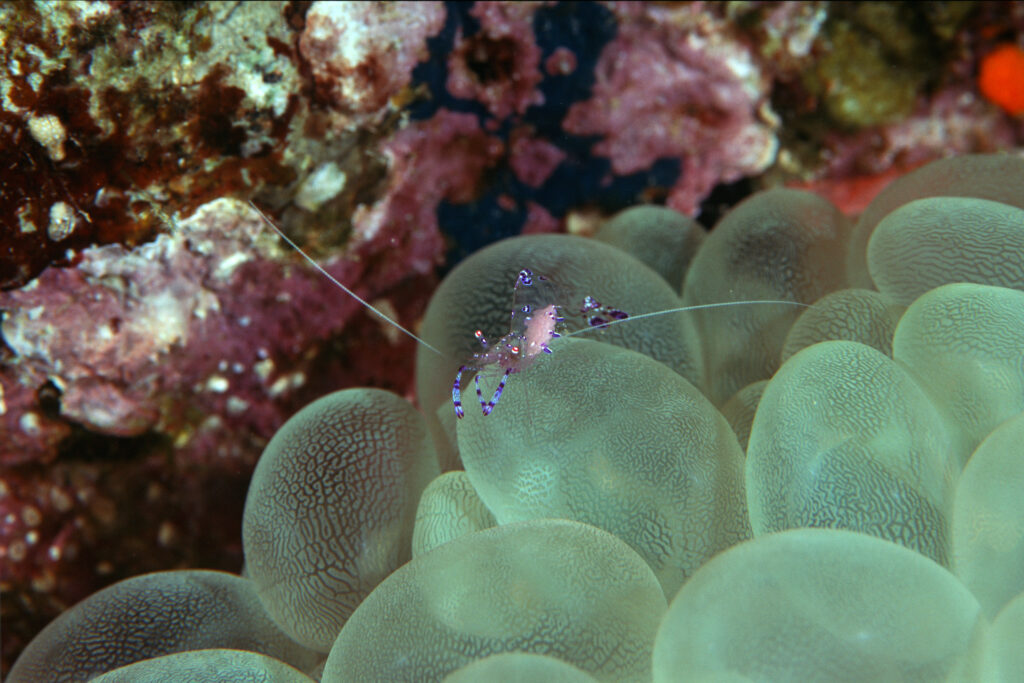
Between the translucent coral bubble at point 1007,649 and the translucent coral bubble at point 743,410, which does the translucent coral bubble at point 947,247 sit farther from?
the translucent coral bubble at point 1007,649

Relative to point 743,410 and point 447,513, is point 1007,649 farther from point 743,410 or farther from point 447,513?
point 447,513

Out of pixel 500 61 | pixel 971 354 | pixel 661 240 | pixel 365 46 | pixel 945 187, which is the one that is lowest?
pixel 971 354

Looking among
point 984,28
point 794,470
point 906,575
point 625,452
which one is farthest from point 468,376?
point 984,28

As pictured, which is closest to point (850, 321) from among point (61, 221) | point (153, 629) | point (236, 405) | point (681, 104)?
point (681, 104)

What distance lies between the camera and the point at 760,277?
1.96m

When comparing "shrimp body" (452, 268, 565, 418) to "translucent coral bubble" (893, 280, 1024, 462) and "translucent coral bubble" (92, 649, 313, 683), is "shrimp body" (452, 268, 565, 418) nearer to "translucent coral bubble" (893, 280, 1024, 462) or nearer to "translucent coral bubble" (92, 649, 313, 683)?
"translucent coral bubble" (92, 649, 313, 683)

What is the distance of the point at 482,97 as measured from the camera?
8.46 ft

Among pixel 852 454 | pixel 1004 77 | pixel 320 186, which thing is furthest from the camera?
pixel 1004 77

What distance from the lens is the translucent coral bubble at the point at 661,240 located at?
92.3 inches

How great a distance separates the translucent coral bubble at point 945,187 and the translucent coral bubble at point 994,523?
82 centimetres

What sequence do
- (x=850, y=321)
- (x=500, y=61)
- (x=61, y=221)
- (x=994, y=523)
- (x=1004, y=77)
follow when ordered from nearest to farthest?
(x=994, y=523) → (x=850, y=321) → (x=61, y=221) → (x=500, y=61) → (x=1004, y=77)

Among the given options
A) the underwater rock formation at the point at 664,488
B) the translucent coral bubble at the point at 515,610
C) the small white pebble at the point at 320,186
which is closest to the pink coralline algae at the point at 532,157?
the small white pebble at the point at 320,186

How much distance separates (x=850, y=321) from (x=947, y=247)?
29 centimetres

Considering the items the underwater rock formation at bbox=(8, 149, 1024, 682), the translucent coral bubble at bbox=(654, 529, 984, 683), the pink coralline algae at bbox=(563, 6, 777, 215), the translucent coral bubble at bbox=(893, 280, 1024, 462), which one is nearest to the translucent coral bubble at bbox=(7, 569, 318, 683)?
the underwater rock formation at bbox=(8, 149, 1024, 682)
